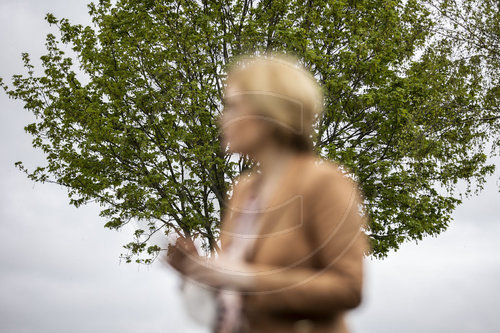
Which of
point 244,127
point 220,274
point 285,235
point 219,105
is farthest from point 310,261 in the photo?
point 219,105

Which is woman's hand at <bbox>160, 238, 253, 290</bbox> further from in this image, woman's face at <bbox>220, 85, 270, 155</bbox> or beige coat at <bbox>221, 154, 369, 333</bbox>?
woman's face at <bbox>220, 85, 270, 155</bbox>

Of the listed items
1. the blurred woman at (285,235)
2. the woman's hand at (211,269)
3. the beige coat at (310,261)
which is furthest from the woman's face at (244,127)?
the woman's hand at (211,269)

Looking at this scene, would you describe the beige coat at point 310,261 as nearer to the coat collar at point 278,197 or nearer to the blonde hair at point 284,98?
the coat collar at point 278,197

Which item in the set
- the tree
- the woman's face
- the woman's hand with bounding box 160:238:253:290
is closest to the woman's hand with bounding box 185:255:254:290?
the woman's hand with bounding box 160:238:253:290

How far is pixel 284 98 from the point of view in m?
2.07

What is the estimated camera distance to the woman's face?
6.97 ft

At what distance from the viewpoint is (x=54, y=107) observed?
16.1 meters

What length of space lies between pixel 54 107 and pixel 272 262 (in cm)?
1552

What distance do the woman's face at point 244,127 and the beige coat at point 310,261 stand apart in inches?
10.6

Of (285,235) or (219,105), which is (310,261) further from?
(219,105)

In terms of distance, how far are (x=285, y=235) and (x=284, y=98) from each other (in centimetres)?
53

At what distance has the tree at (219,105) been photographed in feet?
46.1

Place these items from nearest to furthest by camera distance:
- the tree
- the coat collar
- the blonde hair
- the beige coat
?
the beige coat → the coat collar → the blonde hair → the tree

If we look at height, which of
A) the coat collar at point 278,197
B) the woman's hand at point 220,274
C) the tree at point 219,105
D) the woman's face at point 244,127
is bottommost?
the woman's hand at point 220,274
